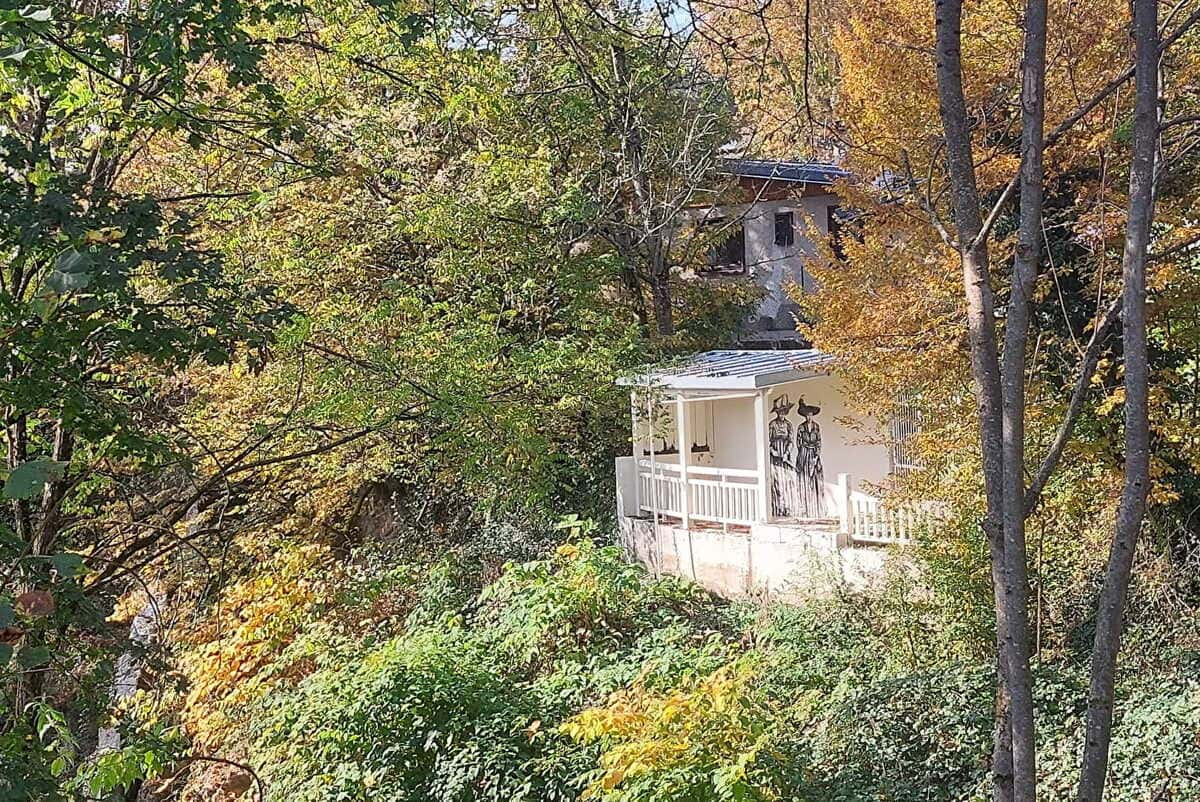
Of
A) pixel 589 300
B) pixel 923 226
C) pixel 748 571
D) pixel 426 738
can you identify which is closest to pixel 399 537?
pixel 589 300

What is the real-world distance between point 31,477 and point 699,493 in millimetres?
11649

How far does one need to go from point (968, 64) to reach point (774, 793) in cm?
618

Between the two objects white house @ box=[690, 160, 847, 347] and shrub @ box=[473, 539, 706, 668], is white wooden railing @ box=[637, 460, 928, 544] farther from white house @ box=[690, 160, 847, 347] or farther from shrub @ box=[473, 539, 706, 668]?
white house @ box=[690, 160, 847, 347]

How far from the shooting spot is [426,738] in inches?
306

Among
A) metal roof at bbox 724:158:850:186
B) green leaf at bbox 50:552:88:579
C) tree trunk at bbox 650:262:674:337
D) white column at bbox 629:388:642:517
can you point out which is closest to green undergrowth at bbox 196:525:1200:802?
white column at bbox 629:388:642:517

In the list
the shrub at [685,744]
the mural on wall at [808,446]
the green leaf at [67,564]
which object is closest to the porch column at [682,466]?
the mural on wall at [808,446]

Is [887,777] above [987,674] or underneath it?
underneath

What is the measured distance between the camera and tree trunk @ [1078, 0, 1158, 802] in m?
2.78

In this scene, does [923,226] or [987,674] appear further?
[923,226]

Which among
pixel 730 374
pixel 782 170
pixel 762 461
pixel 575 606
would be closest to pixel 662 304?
pixel 730 374

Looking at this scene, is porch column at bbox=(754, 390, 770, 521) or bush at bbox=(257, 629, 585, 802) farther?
porch column at bbox=(754, 390, 770, 521)

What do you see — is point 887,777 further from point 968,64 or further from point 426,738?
point 968,64

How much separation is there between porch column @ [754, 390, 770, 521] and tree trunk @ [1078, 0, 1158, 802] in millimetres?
9226

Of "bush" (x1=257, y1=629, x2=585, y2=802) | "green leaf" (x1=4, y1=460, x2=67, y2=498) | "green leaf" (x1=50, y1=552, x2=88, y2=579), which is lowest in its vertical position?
"bush" (x1=257, y1=629, x2=585, y2=802)
